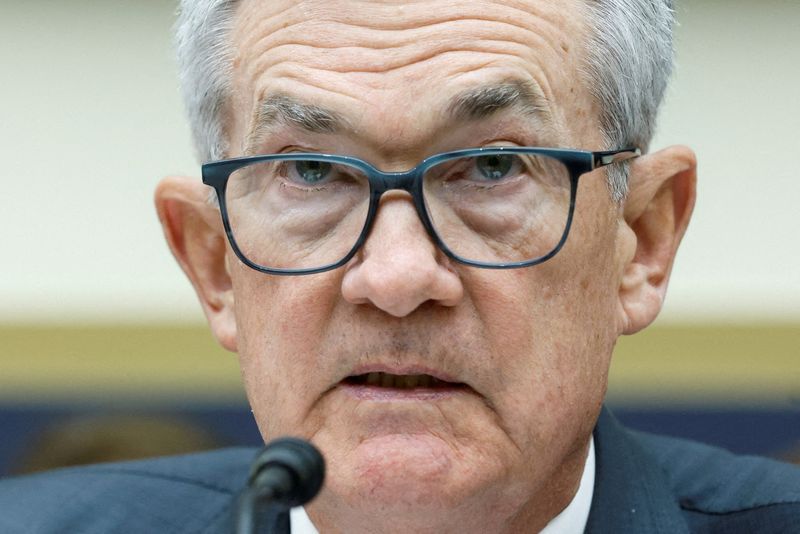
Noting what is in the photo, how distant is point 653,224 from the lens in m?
2.47

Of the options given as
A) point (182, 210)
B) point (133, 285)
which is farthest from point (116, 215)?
point (182, 210)

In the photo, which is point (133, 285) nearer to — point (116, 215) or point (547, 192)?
point (116, 215)

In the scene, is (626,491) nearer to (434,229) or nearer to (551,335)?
(551,335)

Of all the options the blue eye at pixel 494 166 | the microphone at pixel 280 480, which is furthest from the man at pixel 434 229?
the microphone at pixel 280 480

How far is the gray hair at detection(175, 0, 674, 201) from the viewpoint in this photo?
2266 mm

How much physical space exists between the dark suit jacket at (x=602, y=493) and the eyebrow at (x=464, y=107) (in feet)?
2.74

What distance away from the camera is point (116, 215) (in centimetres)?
437

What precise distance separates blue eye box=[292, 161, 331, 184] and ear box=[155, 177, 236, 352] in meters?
0.34

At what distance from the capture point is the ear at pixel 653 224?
7.90 ft

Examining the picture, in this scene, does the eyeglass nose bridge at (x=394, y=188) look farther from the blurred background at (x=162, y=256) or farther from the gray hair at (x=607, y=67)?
the blurred background at (x=162, y=256)

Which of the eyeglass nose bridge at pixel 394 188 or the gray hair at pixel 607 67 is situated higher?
the gray hair at pixel 607 67

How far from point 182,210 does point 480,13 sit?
2.66 ft

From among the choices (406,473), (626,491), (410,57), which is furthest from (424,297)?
(626,491)

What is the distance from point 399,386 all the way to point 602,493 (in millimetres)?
634
